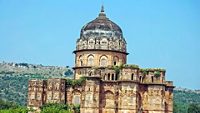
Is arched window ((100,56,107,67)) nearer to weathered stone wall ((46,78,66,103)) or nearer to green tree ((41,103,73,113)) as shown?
weathered stone wall ((46,78,66,103))

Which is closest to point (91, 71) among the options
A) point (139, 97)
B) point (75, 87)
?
point (75, 87)

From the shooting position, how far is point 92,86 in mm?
57625

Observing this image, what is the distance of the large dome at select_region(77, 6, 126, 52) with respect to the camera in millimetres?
63844

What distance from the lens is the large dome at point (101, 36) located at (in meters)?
63.8

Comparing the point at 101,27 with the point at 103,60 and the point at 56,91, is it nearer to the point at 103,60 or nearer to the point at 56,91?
the point at 103,60

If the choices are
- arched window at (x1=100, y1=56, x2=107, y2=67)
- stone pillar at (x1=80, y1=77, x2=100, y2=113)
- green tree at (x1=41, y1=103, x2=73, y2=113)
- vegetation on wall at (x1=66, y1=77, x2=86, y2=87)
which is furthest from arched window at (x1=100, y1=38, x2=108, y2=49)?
green tree at (x1=41, y1=103, x2=73, y2=113)

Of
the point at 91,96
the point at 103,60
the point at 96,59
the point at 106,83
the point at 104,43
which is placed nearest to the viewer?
the point at 91,96

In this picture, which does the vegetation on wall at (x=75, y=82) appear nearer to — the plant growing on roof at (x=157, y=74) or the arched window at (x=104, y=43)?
the arched window at (x=104, y=43)

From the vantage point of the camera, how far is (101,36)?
210 ft

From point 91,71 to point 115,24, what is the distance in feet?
25.0

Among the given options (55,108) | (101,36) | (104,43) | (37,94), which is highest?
(101,36)

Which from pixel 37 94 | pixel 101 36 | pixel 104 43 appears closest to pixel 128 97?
pixel 104 43

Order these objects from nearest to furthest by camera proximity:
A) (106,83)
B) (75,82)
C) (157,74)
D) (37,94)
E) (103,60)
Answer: (106,83) < (157,74) < (75,82) < (37,94) < (103,60)

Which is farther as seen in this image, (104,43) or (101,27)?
(101,27)
